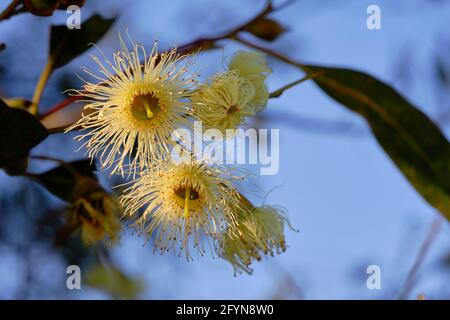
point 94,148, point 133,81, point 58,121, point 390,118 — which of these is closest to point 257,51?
point 133,81

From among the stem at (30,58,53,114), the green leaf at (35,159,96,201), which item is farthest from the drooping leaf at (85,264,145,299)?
the stem at (30,58,53,114)

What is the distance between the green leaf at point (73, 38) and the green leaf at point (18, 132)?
0.33 metres

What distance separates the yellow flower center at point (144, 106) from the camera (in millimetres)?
1719

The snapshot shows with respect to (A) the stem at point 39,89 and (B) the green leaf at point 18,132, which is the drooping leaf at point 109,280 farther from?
(B) the green leaf at point 18,132

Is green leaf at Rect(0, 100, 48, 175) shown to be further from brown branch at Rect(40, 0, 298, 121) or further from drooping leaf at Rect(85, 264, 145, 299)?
drooping leaf at Rect(85, 264, 145, 299)

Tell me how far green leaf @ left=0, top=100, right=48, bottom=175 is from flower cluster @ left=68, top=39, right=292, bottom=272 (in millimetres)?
109

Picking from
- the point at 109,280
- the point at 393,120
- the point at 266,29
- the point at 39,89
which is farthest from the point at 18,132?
the point at 109,280

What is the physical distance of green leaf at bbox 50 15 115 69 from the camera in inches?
73.9

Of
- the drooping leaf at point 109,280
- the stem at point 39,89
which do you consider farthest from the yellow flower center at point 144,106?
the drooping leaf at point 109,280

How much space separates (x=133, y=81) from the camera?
5.65 feet

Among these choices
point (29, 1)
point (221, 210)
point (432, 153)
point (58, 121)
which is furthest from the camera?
point (58, 121)
